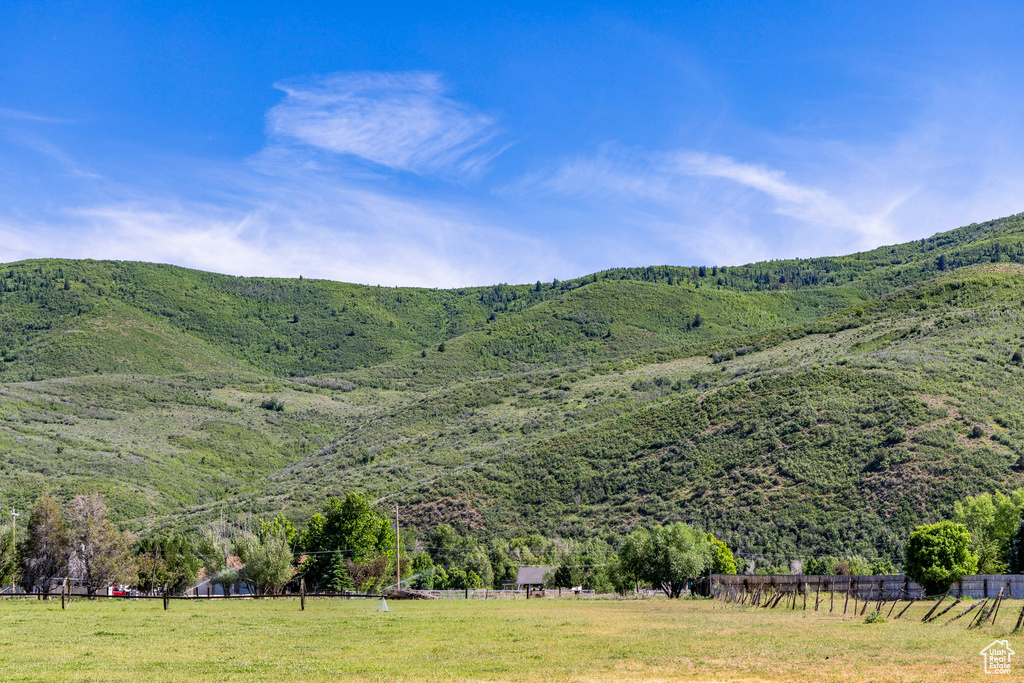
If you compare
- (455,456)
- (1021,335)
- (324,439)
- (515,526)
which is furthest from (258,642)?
(324,439)

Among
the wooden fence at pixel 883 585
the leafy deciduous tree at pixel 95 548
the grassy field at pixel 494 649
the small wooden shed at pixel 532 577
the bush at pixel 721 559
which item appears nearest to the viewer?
the grassy field at pixel 494 649

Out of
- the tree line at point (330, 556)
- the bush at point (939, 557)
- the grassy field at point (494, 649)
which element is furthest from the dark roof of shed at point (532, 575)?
the grassy field at point (494, 649)

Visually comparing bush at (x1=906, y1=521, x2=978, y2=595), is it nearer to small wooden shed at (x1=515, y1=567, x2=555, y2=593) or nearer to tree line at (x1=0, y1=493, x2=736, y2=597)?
tree line at (x1=0, y1=493, x2=736, y2=597)

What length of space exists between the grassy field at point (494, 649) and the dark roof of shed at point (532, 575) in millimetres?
39728

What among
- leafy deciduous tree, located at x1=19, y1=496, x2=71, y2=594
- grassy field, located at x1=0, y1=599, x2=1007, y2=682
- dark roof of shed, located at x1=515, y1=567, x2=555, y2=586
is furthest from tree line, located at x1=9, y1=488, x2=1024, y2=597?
grassy field, located at x1=0, y1=599, x2=1007, y2=682

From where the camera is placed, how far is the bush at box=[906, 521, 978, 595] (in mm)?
49125

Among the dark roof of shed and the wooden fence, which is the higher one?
the wooden fence

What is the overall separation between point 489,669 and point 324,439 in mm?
128251

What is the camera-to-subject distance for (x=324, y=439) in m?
142

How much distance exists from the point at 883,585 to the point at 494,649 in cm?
3170

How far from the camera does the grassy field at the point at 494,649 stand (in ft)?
54.2

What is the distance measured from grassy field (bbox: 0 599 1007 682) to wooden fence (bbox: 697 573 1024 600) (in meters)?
10.3

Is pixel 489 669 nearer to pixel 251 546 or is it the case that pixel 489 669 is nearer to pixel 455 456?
pixel 251 546

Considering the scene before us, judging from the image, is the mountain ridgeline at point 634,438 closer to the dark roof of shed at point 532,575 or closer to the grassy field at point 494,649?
the dark roof of shed at point 532,575
